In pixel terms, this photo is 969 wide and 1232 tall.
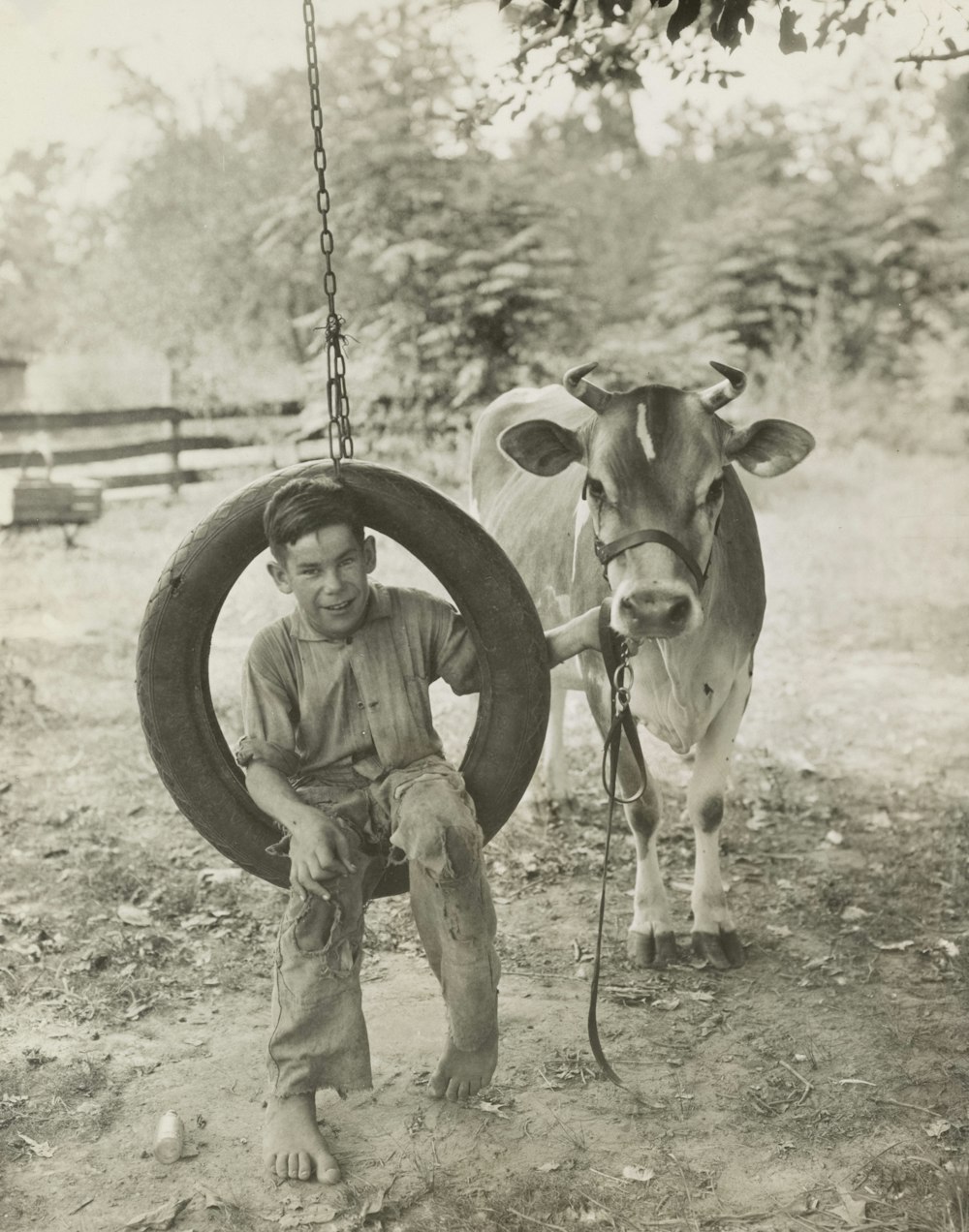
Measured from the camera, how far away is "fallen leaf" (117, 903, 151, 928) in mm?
5008

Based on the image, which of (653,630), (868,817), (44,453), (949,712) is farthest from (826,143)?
(653,630)

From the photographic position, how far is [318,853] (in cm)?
324

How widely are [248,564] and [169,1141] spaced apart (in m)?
1.56

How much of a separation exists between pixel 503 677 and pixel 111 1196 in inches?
65.7

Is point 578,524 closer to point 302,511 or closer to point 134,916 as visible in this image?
point 302,511

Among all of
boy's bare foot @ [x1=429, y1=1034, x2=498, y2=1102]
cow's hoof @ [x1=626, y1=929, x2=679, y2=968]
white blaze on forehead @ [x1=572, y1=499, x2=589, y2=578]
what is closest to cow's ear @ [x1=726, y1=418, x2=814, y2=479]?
white blaze on forehead @ [x1=572, y1=499, x2=589, y2=578]

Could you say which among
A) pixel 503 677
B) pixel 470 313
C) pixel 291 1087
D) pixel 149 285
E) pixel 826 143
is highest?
pixel 826 143

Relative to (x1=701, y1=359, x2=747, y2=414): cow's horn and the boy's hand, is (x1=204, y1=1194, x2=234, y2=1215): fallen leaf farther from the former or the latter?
(x1=701, y1=359, x2=747, y2=414): cow's horn

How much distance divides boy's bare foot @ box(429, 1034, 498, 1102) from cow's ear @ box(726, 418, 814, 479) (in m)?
1.87

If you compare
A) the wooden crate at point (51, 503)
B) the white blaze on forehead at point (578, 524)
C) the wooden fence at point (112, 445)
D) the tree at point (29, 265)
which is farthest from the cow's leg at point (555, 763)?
the tree at point (29, 265)

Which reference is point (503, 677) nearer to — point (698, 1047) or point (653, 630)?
point (653, 630)

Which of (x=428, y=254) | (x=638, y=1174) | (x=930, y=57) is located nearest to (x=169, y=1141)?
(x=638, y=1174)

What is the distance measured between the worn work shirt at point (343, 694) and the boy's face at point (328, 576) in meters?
0.11

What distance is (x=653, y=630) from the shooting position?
353cm
